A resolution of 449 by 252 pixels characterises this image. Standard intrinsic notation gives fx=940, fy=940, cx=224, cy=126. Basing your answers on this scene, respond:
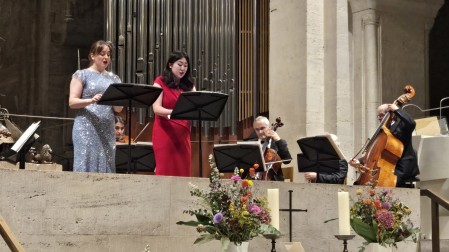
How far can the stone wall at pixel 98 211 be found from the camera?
6391 mm

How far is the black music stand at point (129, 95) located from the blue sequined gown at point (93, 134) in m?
0.32

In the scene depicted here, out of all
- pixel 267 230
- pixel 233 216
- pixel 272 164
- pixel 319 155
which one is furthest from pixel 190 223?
pixel 319 155

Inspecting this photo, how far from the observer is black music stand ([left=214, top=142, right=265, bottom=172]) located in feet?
27.8

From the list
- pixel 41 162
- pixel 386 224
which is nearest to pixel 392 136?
pixel 386 224

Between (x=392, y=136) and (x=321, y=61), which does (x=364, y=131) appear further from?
(x=392, y=136)

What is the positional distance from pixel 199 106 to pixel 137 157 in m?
1.22

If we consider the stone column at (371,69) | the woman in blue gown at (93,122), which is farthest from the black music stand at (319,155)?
the stone column at (371,69)

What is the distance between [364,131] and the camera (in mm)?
12531

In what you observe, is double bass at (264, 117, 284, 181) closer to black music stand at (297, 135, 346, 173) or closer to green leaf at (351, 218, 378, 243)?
black music stand at (297, 135, 346, 173)

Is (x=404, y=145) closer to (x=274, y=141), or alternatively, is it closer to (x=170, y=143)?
(x=274, y=141)

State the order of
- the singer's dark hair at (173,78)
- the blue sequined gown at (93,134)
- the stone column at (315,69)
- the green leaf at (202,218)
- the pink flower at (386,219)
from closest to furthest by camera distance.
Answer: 1. the green leaf at (202,218)
2. the pink flower at (386,219)
3. the blue sequined gown at (93,134)
4. the singer's dark hair at (173,78)
5. the stone column at (315,69)

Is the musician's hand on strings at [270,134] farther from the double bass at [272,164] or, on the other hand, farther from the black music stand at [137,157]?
the black music stand at [137,157]

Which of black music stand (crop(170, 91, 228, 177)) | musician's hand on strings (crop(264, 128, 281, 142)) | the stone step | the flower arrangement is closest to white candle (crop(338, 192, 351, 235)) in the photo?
the flower arrangement

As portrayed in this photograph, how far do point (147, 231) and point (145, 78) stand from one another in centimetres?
559
